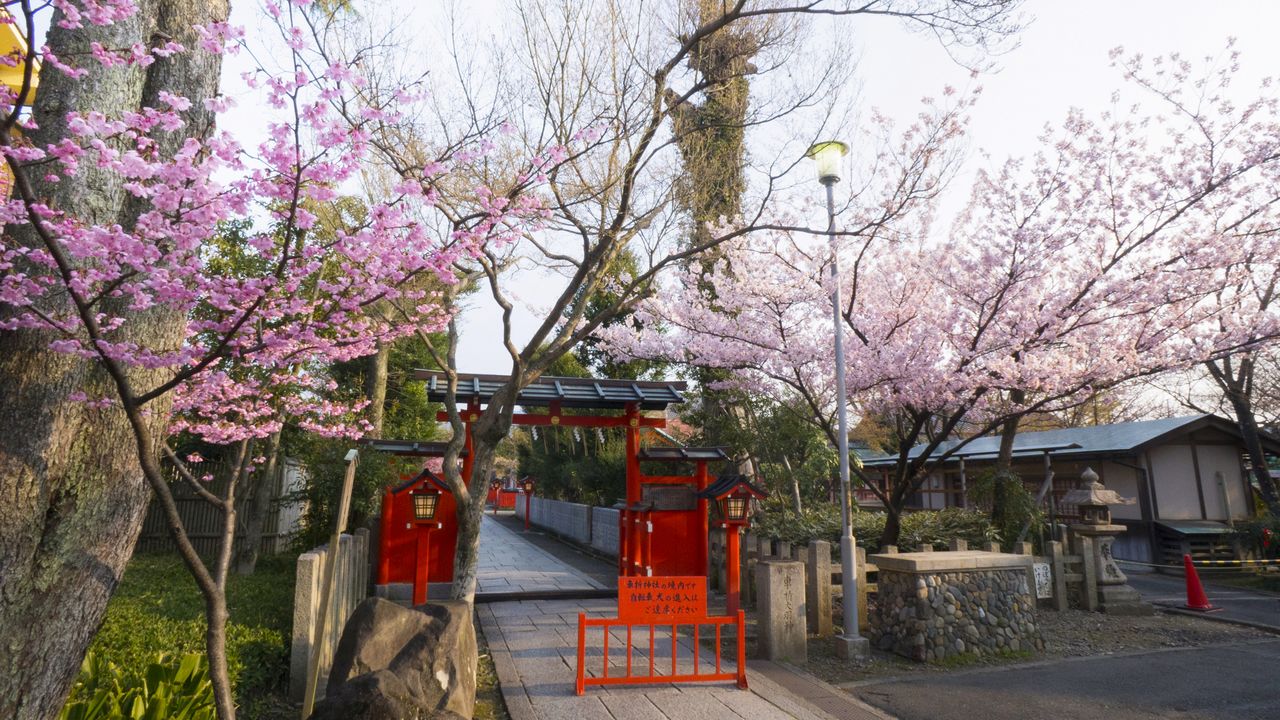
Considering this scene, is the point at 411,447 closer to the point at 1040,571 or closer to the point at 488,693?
the point at 488,693

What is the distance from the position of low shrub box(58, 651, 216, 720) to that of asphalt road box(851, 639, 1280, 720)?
17.5 feet

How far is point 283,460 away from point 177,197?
1223 cm

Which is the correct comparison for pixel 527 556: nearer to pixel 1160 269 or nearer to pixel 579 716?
pixel 579 716

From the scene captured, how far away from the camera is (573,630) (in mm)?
8562

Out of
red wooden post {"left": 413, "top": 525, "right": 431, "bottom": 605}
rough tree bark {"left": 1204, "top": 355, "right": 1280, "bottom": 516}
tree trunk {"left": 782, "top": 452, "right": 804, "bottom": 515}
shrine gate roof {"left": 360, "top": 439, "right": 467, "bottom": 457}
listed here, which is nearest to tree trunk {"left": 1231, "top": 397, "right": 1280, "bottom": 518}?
rough tree bark {"left": 1204, "top": 355, "right": 1280, "bottom": 516}

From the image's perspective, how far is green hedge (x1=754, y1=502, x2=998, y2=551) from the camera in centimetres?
1170

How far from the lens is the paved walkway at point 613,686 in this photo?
555 cm

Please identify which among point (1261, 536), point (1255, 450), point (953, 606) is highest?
point (1255, 450)

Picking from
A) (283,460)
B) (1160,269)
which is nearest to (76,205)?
(283,460)

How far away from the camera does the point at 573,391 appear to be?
1277 cm

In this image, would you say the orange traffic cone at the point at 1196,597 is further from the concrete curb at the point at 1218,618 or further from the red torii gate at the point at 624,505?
the red torii gate at the point at 624,505

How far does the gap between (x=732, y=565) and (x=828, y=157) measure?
530cm

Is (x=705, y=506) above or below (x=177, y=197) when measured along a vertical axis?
below

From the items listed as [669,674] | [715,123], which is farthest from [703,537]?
[715,123]
